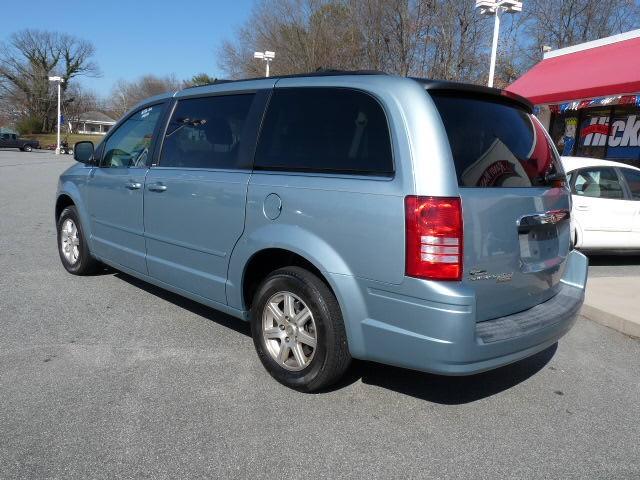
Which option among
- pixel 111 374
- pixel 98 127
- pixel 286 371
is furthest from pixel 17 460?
pixel 98 127

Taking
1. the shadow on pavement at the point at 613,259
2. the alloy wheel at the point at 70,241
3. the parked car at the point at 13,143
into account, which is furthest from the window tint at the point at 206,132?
the parked car at the point at 13,143

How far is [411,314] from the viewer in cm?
286

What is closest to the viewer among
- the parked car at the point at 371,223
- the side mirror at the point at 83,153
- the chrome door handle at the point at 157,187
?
the parked car at the point at 371,223

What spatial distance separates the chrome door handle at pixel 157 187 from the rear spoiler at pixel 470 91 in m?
2.18

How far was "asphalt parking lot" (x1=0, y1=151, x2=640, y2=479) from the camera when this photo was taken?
2723 millimetres

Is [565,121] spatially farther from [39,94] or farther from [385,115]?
[39,94]

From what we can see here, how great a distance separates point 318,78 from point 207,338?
2130 mm

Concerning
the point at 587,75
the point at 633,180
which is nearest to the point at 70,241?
the point at 633,180

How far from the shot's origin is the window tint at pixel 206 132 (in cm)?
389

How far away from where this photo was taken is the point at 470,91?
Answer: 321 cm

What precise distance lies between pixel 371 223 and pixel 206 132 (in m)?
1.80

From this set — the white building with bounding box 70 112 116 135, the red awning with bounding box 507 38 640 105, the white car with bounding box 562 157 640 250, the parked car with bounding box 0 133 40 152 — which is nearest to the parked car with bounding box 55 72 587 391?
the white car with bounding box 562 157 640 250

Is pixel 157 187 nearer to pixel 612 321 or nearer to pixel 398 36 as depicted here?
pixel 612 321

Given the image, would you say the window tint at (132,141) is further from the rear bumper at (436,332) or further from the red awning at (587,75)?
the red awning at (587,75)
